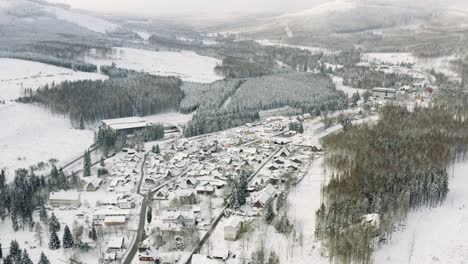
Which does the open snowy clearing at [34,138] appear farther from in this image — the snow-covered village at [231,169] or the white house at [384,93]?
the white house at [384,93]


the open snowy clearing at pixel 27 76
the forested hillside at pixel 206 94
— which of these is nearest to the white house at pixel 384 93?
the forested hillside at pixel 206 94

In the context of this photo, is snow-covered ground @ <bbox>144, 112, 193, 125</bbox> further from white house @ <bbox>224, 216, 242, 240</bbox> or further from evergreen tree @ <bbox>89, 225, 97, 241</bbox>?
white house @ <bbox>224, 216, 242, 240</bbox>

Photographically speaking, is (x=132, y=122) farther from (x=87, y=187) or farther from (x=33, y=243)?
(x=33, y=243)

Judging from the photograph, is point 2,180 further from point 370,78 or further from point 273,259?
point 370,78

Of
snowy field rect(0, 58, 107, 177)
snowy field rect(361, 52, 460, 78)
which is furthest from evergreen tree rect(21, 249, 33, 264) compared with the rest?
snowy field rect(361, 52, 460, 78)

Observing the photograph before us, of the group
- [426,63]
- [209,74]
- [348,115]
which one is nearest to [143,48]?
[209,74]

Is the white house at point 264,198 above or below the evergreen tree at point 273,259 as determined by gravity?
above
